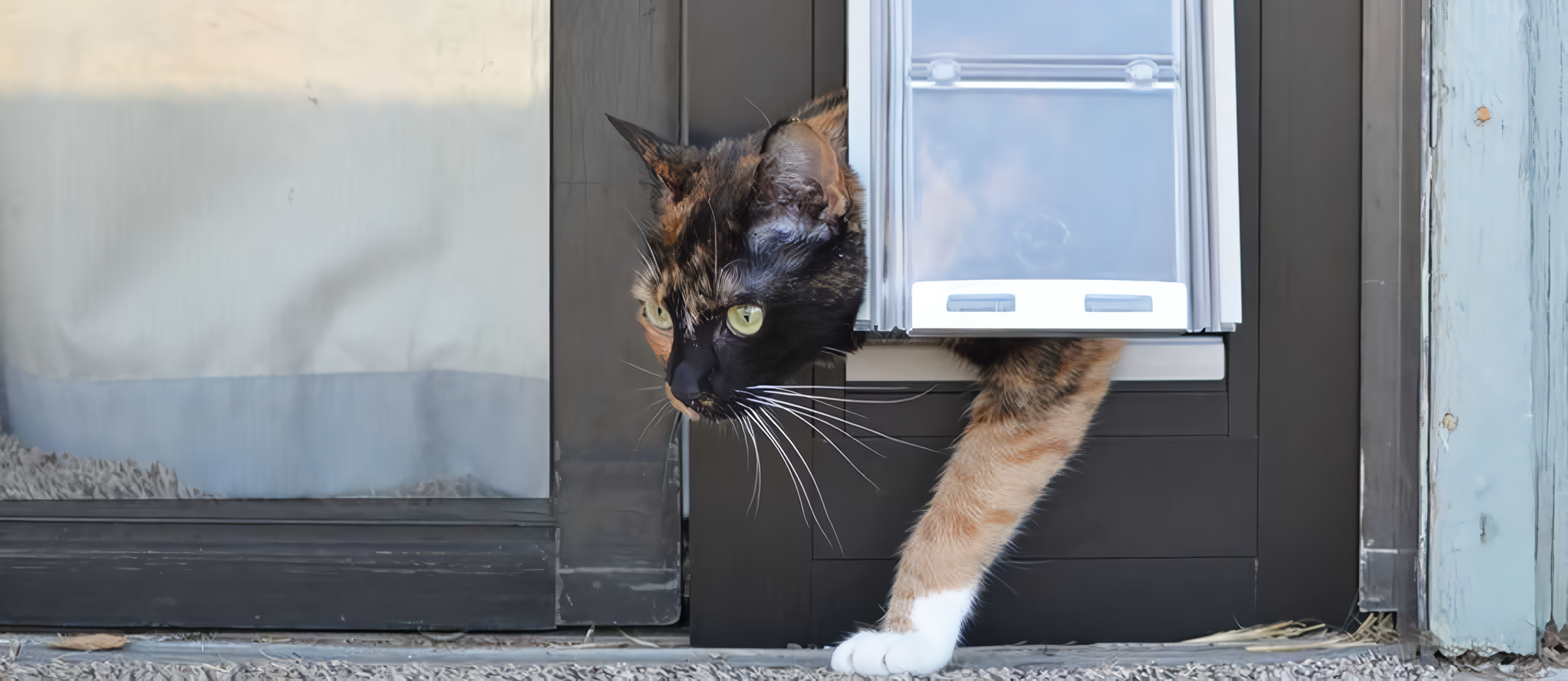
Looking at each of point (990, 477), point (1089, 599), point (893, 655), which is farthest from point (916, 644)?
point (1089, 599)

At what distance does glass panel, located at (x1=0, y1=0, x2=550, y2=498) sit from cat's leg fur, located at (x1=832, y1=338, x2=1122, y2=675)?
717 millimetres

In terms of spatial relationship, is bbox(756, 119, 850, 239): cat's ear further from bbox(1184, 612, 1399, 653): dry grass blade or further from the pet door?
bbox(1184, 612, 1399, 653): dry grass blade

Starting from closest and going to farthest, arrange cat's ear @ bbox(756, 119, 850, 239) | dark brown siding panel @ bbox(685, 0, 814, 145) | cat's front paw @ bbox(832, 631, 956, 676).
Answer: cat's ear @ bbox(756, 119, 850, 239) → cat's front paw @ bbox(832, 631, 956, 676) → dark brown siding panel @ bbox(685, 0, 814, 145)

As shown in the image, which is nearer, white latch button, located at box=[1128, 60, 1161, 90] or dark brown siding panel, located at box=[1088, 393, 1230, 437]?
white latch button, located at box=[1128, 60, 1161, 90]

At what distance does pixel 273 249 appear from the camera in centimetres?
140

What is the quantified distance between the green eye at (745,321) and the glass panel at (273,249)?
1.61ft

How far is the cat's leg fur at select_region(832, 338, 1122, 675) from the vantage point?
1.18m

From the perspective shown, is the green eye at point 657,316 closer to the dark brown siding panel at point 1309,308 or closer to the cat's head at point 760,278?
the cat's head at point 760,278

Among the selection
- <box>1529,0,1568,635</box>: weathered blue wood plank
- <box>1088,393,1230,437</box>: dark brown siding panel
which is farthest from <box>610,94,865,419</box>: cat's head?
<box>1529,0,1568,635</box>: weathered blue wood plank

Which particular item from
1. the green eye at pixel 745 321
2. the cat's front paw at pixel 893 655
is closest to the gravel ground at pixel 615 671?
the cat's front paw at pixel 893 655

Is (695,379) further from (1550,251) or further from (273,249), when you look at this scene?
(1550,251)

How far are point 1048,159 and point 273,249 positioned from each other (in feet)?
4.49

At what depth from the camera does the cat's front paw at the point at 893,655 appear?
114cm

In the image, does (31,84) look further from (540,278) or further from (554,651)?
(554,651)
